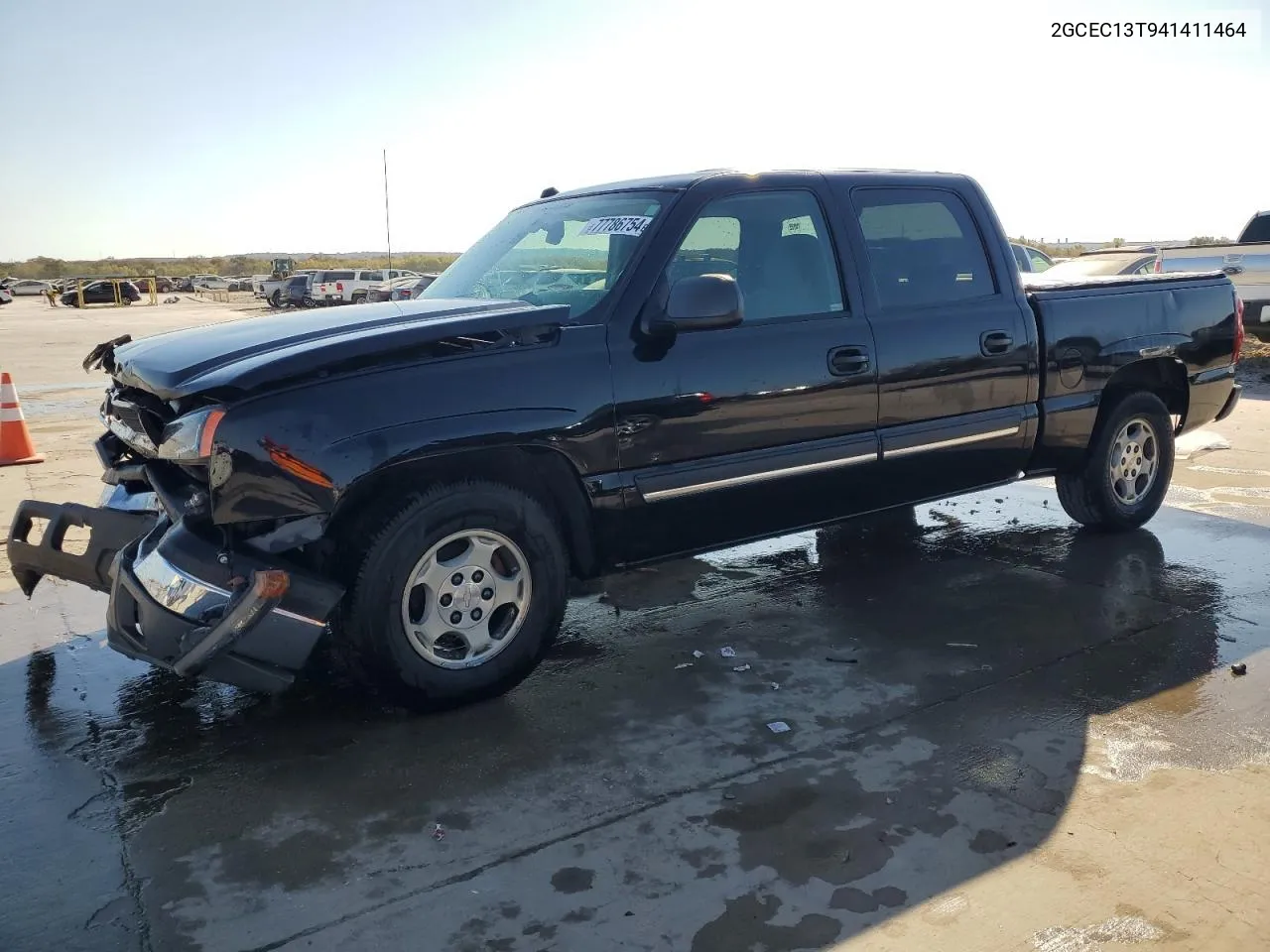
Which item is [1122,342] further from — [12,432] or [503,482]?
[12,432]

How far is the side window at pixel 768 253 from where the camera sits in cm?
446

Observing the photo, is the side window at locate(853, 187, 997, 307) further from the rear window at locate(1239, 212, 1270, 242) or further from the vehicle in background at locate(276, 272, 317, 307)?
the vehicle in background at locate(276, 272, 317, 307)

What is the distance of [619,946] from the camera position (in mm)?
2627

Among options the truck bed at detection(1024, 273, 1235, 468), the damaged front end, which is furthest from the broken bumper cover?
the truck bed at detection(1024, 273, 1235, 468)

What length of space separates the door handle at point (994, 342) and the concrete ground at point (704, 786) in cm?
116

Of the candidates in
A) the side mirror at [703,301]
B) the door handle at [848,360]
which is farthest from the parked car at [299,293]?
the side mirror at [703,301]

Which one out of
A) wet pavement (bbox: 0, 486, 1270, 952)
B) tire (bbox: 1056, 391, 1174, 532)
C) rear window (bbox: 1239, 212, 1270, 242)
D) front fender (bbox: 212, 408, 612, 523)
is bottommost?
wet pavement (bbox: 0, 486, 1270, 952)

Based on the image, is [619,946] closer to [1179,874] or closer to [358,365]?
[1179,874]

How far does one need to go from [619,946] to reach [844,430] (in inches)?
105

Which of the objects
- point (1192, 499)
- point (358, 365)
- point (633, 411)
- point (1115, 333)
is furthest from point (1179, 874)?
point (1192, 499)

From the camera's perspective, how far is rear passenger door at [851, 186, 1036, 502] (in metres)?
4.89

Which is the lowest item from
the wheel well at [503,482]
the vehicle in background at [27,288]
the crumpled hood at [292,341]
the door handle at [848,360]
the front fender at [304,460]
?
the wheel well at [503,482]

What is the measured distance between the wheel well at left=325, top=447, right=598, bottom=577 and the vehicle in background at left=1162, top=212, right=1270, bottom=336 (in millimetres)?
12075

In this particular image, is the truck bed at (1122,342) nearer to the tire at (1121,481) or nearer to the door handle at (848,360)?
the tire at (1121,481)
